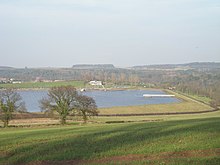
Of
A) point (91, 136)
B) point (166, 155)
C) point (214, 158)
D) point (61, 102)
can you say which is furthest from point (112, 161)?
point (61, 102)

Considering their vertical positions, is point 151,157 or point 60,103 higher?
point 151,157

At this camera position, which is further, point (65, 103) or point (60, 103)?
point (65, 103)

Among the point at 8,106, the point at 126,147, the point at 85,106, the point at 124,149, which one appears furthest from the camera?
the point at 85,106

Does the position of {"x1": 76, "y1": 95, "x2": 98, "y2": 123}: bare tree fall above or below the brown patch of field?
below

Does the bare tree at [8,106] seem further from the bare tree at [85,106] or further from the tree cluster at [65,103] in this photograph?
the bare tree at [85,106]

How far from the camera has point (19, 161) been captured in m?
15.7

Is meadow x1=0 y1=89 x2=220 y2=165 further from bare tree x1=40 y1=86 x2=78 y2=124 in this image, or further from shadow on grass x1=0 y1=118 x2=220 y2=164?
bare tree x1=40 y1=86 x2=78 y2=124

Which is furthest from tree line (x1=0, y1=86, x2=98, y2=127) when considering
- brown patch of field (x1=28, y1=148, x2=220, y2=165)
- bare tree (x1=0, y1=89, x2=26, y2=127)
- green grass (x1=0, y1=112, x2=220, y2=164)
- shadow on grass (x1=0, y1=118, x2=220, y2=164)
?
brown patch of field (x1=28, y1=148, x2=220, y2=165)

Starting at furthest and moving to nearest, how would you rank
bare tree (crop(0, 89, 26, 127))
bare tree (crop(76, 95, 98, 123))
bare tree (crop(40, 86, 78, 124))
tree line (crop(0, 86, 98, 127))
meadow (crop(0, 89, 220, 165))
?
bare tree (crop(76, 95, 98, 123))
bare tree (crop(40, 86, 78, 124))
tree line (crop(0, 86, 98, 127))
bare tree (crop(0, 89, 26, 127))
meadow (crop(0, 89, 220, 165))

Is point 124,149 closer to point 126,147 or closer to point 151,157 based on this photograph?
point 126,147

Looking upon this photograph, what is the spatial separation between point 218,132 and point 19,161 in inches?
455

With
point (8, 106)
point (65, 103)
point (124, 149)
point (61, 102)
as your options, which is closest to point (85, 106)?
point (65, 103)

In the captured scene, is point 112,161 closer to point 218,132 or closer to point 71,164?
point 71,164

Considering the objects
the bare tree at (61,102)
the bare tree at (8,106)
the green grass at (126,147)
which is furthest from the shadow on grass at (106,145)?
the bare tree at (8,106)
